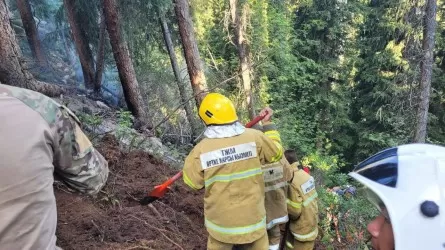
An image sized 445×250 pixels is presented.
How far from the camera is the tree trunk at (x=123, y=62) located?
7.29m

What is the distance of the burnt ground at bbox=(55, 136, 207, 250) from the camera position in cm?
352

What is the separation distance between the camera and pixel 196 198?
209 inches

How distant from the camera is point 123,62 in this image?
25.0 ft

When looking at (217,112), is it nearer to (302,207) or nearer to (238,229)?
(238,229)

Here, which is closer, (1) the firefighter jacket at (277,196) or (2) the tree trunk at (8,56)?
(1) the firefighter jacket at (277,196)

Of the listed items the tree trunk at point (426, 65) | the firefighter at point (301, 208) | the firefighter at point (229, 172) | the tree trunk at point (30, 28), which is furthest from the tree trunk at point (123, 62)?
the tree trunk at point (426, 65)

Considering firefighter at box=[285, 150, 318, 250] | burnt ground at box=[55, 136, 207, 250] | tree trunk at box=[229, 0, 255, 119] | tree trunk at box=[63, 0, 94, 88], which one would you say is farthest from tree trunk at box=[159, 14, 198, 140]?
firefighter at box=[285, 150, 318, 250]

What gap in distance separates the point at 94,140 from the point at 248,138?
294 centimetres

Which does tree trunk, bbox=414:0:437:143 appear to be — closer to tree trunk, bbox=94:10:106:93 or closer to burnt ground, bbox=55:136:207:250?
burnt ground, bbox=55:136:207:250

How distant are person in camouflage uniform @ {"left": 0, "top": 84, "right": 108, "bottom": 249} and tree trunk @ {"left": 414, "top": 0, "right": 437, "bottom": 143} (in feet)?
35.9

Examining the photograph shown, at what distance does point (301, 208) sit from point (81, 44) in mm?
7488

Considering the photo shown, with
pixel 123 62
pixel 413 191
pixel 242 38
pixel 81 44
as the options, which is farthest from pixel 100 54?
pixel 413 191

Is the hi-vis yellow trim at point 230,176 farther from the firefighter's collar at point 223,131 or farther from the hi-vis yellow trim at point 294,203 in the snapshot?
the hi-vis yellow trim at point 294,203

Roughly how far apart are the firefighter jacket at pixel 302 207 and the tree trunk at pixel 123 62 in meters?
4.55
